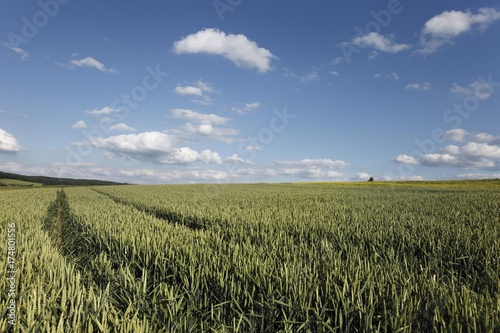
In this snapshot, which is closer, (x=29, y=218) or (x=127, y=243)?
(x=127, y=243)

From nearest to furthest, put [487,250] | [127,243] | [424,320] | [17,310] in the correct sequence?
[424,320] < [17,310] < [487,250] < [127,243]

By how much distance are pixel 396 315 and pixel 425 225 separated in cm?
598

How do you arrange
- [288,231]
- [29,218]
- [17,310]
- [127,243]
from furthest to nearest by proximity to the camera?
[29,218], [288,231], [127,243], [17,310]

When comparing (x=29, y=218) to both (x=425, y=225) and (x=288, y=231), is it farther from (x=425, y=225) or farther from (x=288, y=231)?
(x=425, y=225)

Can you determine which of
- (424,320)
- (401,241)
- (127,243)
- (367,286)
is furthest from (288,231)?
(424,320)

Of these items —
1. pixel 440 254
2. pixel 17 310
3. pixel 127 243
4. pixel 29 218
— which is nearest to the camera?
pixel 17 310

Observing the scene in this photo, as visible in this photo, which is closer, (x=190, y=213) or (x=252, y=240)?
(x=252, y=240)

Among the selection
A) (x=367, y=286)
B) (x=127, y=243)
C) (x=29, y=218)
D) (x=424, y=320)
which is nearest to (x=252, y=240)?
(x=127, y=243)

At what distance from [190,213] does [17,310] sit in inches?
319

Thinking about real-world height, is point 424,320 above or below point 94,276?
above

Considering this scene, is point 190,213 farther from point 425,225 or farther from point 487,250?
point 487,250

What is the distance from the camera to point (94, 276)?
203 inches

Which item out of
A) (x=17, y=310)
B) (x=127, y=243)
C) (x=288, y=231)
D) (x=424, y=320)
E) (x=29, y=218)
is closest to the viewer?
(x=424, y=320)

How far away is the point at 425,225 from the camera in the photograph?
25.2ft
